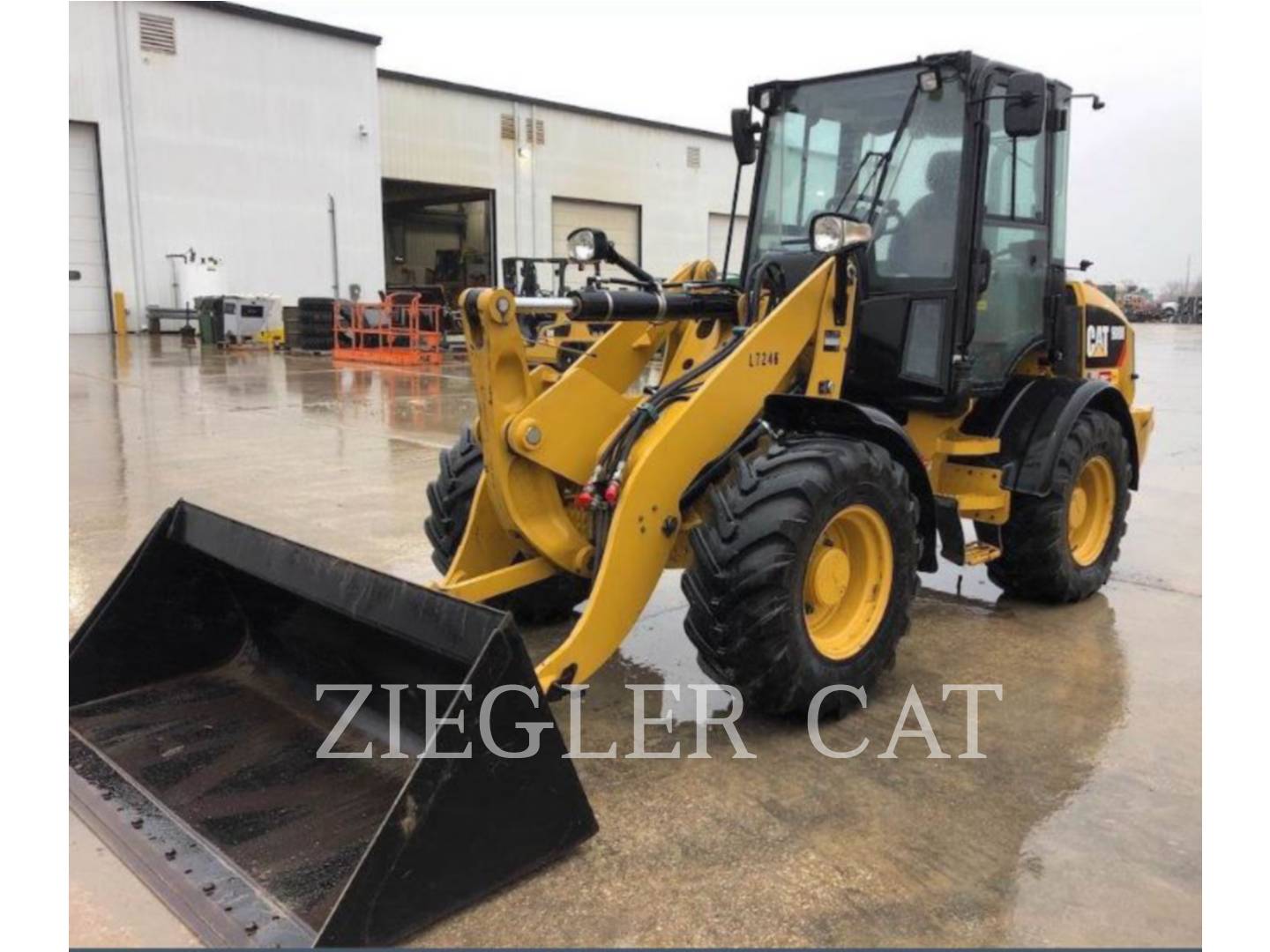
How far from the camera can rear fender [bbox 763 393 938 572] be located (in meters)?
3.84

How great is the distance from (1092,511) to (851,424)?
2.32 metres

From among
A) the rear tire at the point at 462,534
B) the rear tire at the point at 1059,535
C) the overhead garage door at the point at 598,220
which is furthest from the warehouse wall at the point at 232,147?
the rear tire at the point at 1059,535

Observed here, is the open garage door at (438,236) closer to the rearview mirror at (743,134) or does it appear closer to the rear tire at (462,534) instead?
the rearview mirror at (743,134)

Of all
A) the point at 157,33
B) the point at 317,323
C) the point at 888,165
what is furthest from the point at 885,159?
the point at 157,33

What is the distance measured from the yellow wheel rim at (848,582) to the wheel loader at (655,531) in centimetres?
1

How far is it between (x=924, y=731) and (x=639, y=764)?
1057mm

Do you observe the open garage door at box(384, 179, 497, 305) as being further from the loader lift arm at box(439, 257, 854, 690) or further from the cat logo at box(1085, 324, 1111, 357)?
the loader lift arm at box(439, 257, 854, 690)

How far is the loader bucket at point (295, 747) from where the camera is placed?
2545 millimetres

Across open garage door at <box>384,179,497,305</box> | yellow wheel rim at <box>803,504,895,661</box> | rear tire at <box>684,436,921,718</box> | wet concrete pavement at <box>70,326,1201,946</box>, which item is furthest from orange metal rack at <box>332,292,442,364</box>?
rear tire at <box>684,436,921,718</box>

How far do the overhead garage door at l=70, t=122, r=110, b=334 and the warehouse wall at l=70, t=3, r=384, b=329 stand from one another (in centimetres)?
37

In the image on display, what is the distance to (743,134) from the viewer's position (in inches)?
200

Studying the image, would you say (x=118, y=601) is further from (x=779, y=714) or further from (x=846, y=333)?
(x=846, y=333)

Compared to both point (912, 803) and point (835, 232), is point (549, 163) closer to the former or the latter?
point (835, 232)

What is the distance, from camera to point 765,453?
3.71 m
